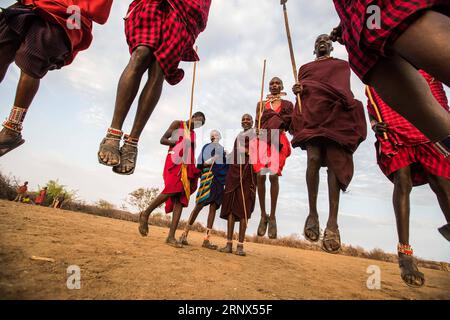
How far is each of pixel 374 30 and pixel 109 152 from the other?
1.43 metres

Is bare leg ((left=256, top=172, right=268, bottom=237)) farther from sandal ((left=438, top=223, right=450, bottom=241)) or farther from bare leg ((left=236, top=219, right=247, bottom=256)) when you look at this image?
sandal ((left=438, top=223, right=450, bottom=241))

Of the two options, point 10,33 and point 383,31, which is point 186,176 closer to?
point 10,33

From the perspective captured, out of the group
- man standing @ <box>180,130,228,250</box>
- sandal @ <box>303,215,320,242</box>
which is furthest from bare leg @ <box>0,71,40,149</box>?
man standing @ <box>180,130,228,250</box>

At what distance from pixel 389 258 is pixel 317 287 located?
10.6m

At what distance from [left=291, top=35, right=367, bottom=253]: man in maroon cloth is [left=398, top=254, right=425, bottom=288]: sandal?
0.60 metres

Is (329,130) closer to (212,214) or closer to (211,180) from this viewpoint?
(211,180)

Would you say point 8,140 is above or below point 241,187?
below

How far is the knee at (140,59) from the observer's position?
1609mm

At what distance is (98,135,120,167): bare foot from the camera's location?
1470 millimetres

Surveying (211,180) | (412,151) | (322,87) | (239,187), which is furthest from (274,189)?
(412,151)

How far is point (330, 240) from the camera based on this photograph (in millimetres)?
2418

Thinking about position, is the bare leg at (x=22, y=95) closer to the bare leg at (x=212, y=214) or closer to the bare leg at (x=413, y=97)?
the bare leg at (x=413, y=97)

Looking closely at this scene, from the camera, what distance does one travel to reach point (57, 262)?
1.95m

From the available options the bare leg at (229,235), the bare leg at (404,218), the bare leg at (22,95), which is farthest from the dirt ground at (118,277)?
the bare leg at (229,235)
